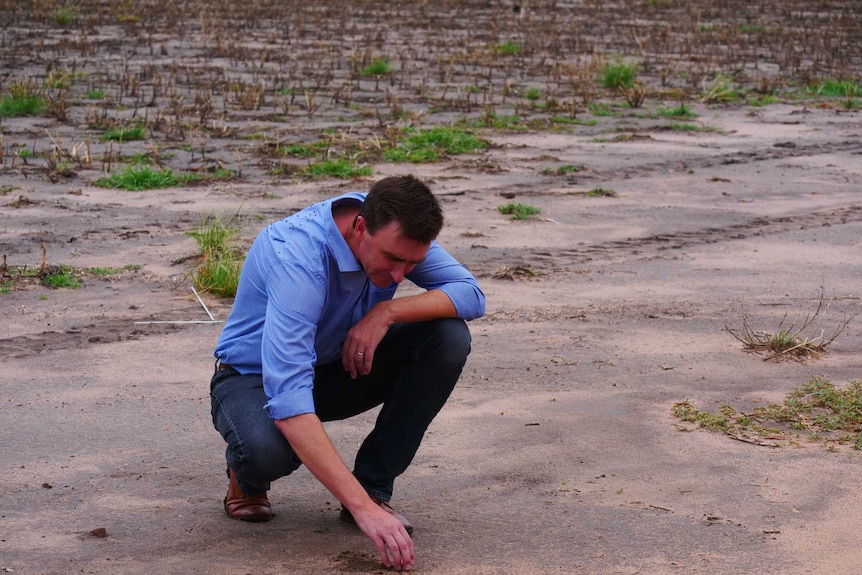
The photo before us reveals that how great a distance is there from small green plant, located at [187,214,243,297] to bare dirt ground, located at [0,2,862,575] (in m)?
0.13

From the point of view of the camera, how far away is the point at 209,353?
6.10 meters

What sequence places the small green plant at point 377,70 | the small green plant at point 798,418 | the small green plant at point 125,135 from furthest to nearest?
the small green plant at point 377,70 < the small green plant at point 125,135 < the small green plant at point 798,418

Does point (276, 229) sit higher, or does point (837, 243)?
point (276, 229)

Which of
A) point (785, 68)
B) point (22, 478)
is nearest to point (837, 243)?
point (22, 478)

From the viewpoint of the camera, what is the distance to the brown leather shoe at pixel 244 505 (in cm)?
400

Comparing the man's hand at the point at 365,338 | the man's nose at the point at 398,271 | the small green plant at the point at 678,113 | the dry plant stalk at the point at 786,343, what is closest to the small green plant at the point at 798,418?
the dry plant stalk at the point at 786,343

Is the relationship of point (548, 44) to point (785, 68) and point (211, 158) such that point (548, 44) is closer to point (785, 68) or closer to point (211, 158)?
→ point (785, 68)

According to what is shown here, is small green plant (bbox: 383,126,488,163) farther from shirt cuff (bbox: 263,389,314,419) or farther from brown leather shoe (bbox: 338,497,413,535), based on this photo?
shirt cuff (bbox: 263,389,314,419)

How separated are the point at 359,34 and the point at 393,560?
19.4m

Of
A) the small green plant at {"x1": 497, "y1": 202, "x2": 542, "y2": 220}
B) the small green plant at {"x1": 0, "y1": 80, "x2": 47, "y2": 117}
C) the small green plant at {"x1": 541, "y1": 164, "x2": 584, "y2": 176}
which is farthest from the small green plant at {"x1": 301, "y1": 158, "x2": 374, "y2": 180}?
the small green plant at {"x1": 0, "y1": 80, "x2": 47, "y2": 117}

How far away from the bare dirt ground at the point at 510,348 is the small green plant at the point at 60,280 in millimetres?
68

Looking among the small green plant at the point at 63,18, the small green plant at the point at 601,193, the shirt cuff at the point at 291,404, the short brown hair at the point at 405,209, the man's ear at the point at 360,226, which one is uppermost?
the short brown hair at the point at 405,209

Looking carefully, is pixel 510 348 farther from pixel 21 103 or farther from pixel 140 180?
pixel 21 103

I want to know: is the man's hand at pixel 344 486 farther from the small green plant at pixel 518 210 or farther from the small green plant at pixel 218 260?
the small green plant at pixel 518 210
